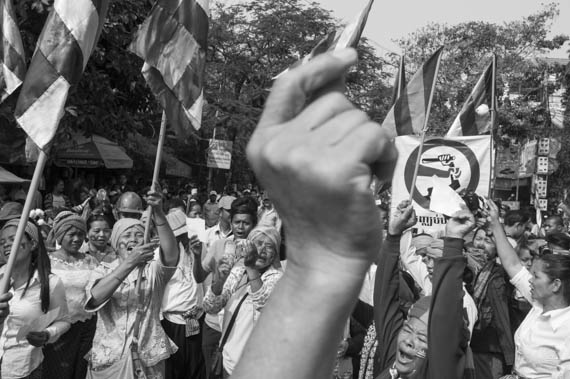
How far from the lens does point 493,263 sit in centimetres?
643

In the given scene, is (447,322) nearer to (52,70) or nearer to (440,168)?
(52,70)

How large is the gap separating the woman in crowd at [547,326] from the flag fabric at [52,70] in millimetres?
2834

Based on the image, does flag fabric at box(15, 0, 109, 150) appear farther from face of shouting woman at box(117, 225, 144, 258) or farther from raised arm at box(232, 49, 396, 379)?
raised arm at box(232, 49, 396, 379)

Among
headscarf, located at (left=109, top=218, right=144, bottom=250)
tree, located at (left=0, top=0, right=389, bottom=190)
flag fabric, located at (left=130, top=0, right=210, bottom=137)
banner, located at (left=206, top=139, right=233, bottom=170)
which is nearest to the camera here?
flag fabric, located at (left=130, top=0, right=210, bottom=137)

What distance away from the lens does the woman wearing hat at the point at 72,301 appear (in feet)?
18.6

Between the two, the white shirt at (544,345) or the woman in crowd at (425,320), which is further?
the white shirt at (544,345)

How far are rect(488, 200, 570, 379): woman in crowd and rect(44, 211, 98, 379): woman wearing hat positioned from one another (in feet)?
9.30

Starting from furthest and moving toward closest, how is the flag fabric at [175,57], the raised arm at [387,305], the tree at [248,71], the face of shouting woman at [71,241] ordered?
the tree at [248,71]
the face of shouting woman at [71,241]
the flag fabric at [175,57]
the raised arm at [387,305]

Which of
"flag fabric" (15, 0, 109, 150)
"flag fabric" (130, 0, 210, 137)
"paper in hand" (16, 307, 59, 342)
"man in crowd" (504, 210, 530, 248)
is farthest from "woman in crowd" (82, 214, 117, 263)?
"man in crowd" (504, 210, 530, 248)

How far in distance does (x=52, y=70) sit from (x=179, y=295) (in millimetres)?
2589

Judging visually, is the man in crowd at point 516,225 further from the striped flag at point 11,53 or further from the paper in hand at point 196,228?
the striped flag at point 11,53

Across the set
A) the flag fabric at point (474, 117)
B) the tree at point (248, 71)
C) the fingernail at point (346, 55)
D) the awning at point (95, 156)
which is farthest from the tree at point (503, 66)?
the fingernail at point (346, 55)

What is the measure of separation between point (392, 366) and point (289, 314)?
9.90 ft

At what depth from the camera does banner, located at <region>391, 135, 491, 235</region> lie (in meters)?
8.12
